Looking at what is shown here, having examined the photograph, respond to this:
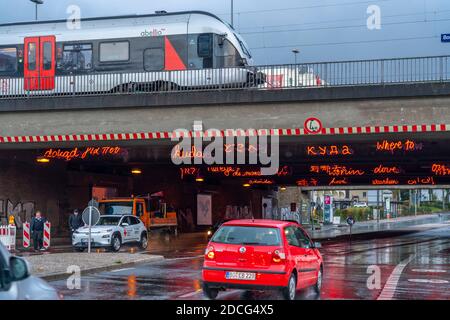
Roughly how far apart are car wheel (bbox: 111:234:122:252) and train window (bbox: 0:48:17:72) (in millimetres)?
7923

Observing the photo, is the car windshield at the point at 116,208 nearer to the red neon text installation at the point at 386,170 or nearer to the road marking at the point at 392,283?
the road marking at the point at 392,283

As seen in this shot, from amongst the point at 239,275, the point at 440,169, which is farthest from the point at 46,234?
the point at 440,169

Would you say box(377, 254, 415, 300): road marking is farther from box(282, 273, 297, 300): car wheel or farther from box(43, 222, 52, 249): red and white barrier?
box(43, 222, 52, 249): red and white barrier

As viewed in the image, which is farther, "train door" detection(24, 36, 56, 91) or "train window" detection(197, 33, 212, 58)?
"train door" detection(24, 36, 56, 91)

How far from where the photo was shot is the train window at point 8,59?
90.3ft

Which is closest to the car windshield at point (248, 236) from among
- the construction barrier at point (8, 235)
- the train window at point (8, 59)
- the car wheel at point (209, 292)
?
the car wheel at point (209, 292)

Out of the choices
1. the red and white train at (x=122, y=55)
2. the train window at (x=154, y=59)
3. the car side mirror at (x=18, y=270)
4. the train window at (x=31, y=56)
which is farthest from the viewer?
the train window at (x=31, y=56)

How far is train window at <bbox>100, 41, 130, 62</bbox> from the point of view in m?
26.8

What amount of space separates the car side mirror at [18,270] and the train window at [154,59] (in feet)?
66.0

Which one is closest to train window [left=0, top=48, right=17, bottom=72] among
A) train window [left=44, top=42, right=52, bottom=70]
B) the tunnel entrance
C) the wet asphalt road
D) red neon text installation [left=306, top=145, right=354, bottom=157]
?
→ train window [left=44, top=42, right=52, bottom=70]

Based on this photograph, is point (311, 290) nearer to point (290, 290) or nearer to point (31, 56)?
point (290, 290)
